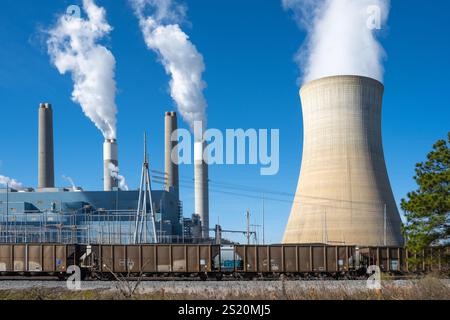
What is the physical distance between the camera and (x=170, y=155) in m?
50.9

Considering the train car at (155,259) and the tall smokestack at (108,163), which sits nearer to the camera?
the train car at (155,259)

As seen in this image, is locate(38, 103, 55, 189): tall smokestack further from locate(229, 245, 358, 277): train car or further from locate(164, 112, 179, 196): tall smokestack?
locate(229, 245, 358, 277): train car

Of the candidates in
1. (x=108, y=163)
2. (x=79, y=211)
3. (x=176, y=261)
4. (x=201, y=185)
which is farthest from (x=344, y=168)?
(x=108, y=163)

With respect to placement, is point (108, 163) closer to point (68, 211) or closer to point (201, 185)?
point (68, 211)

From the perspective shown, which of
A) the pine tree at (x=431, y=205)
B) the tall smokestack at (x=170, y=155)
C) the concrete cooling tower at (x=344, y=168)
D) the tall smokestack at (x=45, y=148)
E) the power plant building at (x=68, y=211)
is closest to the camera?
the pine tree at (x=431, y=205)

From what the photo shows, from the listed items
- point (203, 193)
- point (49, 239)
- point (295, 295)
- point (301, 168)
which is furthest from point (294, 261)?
point (203, 193)

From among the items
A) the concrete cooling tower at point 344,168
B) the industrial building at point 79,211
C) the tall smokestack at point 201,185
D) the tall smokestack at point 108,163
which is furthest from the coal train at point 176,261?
the tall smokestack at point 108,163

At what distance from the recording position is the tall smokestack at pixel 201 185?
5019cm

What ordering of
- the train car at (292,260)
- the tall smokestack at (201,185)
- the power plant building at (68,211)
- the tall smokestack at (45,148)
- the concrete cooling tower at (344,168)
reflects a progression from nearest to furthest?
1. the train car at (292,260)
2. the concrete cooling tower at (344,168)
3. the power plant building at (68,211)
4. the tall smokestack at (45,148)
5. the tall smokestack at (201,185)

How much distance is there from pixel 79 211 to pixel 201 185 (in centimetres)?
1183

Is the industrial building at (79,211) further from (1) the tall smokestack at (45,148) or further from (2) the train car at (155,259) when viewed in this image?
(2) the train car at (155,259)

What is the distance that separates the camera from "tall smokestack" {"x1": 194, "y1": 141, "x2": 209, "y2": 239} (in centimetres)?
5019
